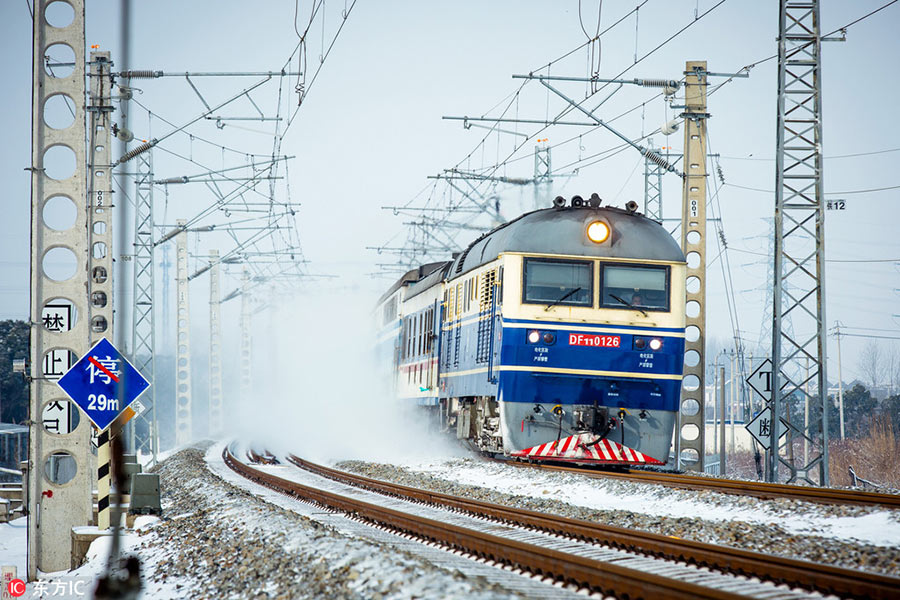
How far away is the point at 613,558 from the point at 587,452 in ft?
23.9

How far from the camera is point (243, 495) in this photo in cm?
1496

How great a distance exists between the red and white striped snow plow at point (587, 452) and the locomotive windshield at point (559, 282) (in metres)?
2.17

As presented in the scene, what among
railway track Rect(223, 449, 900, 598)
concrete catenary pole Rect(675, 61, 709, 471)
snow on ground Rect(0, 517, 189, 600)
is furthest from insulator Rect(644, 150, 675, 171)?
snow on ground Rect(0, 517, 189, 600)

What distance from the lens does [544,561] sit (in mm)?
7875

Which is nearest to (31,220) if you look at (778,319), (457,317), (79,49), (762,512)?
(79,49)

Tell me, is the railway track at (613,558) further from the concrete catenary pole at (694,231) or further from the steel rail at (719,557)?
the concrete catenary pole at (694,231)

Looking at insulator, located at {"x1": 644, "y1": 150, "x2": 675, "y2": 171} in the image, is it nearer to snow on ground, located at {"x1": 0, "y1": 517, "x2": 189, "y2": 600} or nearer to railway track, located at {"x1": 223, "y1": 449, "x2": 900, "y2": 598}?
railway track, located at {"x1": 223, "y1": 449, "x2": 900, "y2": 598}

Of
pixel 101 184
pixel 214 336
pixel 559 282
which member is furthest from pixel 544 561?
pixel 214 336

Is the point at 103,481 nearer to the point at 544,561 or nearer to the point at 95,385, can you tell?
the point at 95,385

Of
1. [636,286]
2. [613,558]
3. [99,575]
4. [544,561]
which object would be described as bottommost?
[99,575]

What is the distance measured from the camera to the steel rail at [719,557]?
6551 mm

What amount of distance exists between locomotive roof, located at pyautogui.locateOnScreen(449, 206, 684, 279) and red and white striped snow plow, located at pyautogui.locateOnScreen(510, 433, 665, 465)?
294 cm

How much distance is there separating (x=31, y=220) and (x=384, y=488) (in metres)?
6.60

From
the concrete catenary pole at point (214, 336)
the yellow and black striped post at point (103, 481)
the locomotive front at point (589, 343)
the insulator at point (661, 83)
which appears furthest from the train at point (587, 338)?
the concrete catenary pole at point (214, 336)
